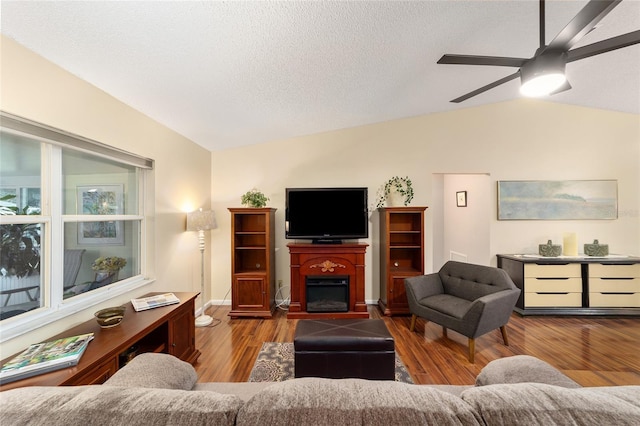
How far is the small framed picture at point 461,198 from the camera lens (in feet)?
15.0

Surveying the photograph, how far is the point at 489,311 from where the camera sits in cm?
234

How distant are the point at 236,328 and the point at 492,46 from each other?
4057 millimetres

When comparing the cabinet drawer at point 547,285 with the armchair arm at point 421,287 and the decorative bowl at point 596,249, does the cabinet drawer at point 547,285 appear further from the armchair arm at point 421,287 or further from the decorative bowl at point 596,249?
the armchair arm at point 421,287

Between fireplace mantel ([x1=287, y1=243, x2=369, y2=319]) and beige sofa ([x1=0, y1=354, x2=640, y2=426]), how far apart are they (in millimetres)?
2677

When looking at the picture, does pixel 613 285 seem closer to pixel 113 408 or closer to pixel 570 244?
pixel 570 244

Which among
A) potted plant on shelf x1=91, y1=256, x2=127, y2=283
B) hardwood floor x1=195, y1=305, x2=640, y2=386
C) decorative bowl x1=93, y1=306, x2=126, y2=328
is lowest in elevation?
hardwood floor x1=195, y1=305, x2=640, y2=386

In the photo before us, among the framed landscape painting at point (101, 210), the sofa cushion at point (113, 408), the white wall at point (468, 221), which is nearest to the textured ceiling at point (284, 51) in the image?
the framed landscape painting at point (101, 210)

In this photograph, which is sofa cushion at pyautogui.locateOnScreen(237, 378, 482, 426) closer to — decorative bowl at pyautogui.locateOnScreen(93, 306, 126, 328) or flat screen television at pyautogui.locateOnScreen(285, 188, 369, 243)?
decorative bowl at pyautogui.locateOnScreen(93, 306, 126, 328)

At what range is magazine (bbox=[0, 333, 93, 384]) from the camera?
121cm

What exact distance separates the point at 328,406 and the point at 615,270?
4773 millimetres

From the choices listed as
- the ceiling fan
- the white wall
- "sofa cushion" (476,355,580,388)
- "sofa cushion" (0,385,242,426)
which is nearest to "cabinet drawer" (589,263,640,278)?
the white wall

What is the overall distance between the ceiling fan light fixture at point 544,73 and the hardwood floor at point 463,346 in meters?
2.03

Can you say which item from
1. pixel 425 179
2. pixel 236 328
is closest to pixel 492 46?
pixel 425 179

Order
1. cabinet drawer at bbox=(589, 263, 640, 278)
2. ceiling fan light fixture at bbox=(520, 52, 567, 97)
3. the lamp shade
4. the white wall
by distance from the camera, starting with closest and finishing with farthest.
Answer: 1. ceiling fan light fixture at bbox=(520, 52, 567, 97)
2. the lamp shade
3. cabinet drawer at bbox=(589, 263, 640, 278)
4. the white wall
